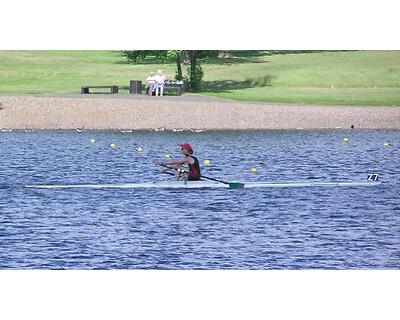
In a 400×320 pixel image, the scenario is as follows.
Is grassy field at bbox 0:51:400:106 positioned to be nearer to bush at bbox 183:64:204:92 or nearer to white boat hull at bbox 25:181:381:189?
bush at bbox 183:64:204:92

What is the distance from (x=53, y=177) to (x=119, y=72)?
99.5 inches

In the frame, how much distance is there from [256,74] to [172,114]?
2.45 metres

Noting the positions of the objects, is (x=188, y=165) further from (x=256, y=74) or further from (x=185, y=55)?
(x=256, y=74)

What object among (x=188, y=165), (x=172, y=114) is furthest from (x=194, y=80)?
(x=188, y=165)

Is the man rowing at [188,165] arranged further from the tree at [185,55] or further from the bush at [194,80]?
the bush at [194,80]

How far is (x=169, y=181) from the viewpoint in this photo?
96.3 feet

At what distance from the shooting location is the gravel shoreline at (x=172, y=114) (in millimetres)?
32438

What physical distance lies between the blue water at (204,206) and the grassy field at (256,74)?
1.44m

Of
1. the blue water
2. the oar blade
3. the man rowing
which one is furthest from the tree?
the oar blade

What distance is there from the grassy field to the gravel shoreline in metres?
0.33

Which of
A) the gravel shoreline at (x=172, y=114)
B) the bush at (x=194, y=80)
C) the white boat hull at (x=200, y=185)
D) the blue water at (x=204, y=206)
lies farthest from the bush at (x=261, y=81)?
the white boat hull at (x=200, y=185)
